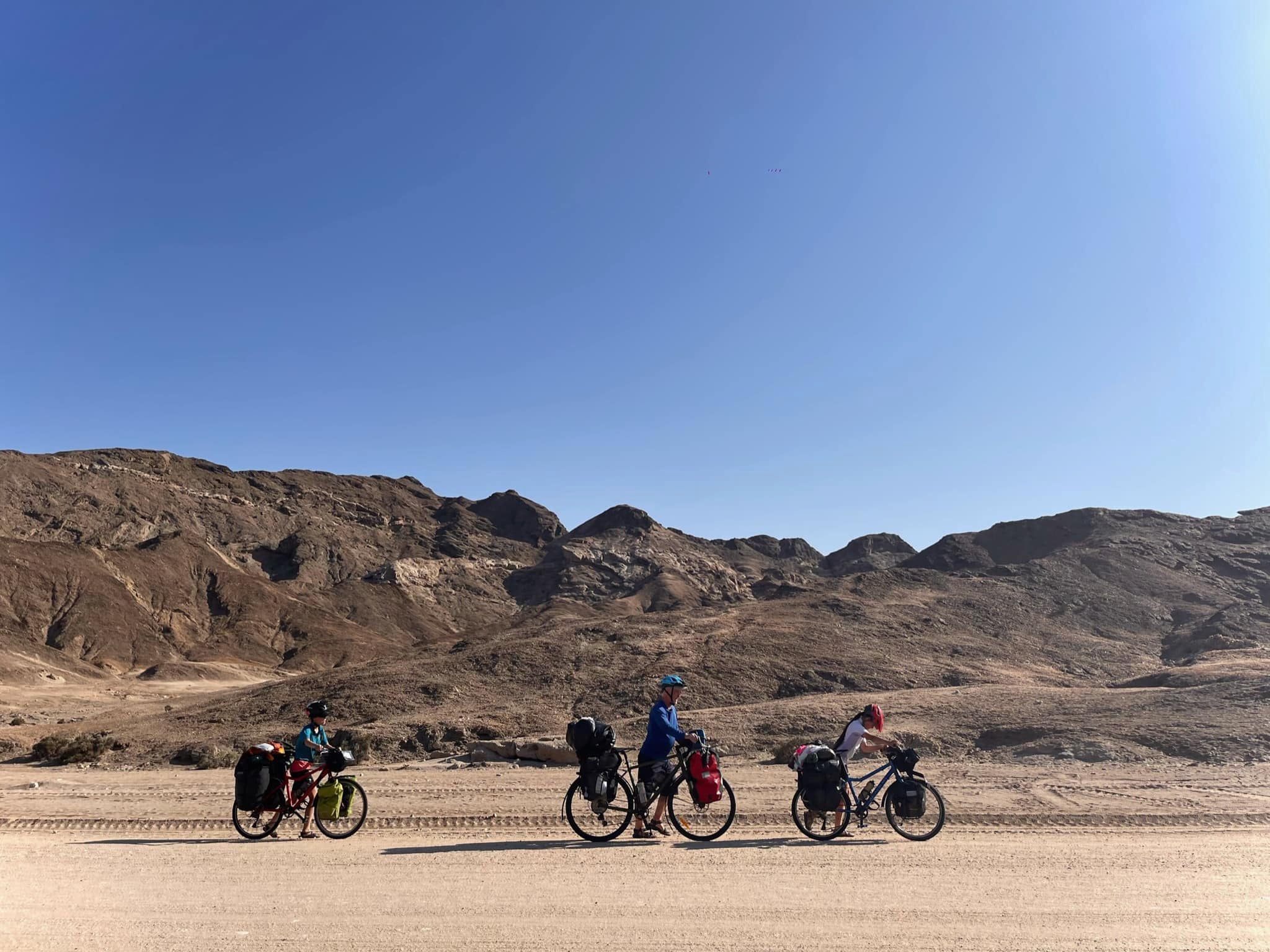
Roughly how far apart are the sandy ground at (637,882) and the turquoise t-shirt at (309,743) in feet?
3.01

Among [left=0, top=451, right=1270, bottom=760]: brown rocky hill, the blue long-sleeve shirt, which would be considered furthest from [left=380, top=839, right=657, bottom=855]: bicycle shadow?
[left=0, top=451, right=1270, bottom=760]: brown rocky hill

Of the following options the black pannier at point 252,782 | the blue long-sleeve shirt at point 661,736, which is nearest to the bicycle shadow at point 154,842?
the black pannier at point 252,782

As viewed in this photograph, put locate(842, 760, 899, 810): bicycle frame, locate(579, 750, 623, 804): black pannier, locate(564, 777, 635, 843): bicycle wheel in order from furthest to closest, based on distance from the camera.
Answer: locate(842, 760, 899, 810): bicycle frame → locate(564, 777, 635, 843): bicycle wheel → locate(579, 750, 623, 804): black pannier

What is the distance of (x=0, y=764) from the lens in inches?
721

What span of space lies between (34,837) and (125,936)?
4756 millimetres

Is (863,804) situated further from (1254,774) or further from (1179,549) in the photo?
(1179,549)

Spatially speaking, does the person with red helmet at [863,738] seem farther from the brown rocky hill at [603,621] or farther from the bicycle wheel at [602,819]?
the brown rocky hill at [603,621]

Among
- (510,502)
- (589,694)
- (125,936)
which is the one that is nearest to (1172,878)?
(125,936)

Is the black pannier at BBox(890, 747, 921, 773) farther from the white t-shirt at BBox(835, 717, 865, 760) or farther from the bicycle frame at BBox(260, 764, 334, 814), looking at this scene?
the bicycle frame at BBox(260, 764, 334, 814)

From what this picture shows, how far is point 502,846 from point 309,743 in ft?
8.69

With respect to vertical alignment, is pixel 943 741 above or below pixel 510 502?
below

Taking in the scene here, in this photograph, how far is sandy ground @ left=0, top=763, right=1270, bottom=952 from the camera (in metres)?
5.70

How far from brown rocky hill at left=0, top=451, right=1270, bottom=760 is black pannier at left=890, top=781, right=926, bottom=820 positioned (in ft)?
32.8

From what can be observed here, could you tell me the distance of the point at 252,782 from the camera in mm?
8930
